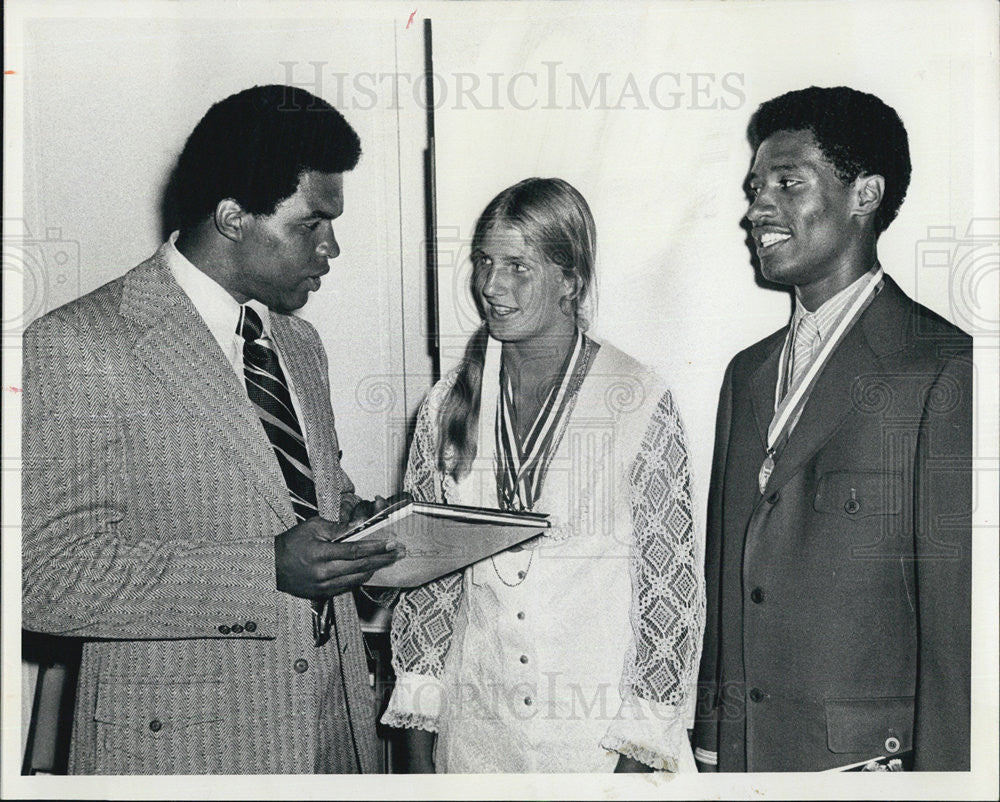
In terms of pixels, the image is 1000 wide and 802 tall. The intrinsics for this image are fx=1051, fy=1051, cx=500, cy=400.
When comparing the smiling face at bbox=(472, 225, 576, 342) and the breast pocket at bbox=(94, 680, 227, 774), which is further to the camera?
the smiling face at bbox=(472, 225, 576, 342)

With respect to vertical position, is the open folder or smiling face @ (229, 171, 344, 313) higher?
smiling face @ (229, 171, 344, 313)

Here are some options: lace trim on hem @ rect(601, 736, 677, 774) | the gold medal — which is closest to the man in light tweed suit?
lace trim on hem @ rect(601, 736, 677, 774)

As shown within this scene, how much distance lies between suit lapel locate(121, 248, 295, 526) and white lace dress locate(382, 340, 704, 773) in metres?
0.31

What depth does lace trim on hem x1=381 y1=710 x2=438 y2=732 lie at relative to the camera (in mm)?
2286

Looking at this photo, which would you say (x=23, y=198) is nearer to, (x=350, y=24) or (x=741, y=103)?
(x=350, y=24)

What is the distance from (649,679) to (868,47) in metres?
1.47

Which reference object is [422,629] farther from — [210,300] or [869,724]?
[869,724]

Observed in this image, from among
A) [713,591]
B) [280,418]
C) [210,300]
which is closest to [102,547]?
[280,418]

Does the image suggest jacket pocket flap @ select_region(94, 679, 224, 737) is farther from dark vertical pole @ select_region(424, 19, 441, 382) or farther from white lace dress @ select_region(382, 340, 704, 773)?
dark vertical pole @ select_region(424, 19, 441, 382)

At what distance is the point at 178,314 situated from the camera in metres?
2.21

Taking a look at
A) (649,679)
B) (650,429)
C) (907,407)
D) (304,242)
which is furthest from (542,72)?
(649,679)

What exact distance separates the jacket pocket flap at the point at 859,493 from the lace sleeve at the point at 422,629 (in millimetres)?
797

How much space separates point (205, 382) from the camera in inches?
86.6

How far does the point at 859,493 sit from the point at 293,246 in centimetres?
132
